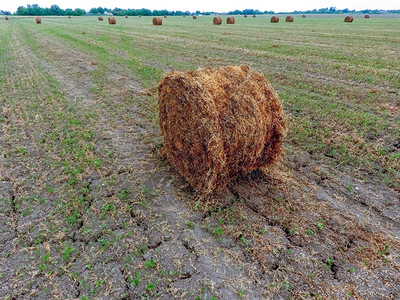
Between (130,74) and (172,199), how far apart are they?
28.3ft

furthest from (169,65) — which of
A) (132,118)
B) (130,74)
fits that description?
(132,118)

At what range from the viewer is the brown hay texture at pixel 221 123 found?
13.4ft

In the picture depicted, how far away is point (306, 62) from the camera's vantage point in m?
12.4

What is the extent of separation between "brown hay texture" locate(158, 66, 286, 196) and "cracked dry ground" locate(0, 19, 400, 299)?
40 cm

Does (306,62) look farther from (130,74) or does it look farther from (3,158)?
(3,158)

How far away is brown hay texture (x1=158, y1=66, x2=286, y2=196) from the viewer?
4078mm

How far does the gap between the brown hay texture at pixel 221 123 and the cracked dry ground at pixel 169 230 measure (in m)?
0.40

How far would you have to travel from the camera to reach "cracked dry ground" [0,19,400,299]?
3.02 metres

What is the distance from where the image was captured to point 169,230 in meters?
3.76

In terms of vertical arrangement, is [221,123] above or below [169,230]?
above

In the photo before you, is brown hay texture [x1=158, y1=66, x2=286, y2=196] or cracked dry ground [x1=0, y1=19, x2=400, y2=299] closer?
cracked dry ground [x1=0, y1=19, x2=400, y2=299]

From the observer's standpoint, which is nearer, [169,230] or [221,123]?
[169,230]

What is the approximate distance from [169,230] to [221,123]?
1.76 m

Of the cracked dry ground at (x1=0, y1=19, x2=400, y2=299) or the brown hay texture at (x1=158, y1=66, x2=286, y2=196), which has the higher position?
the brown hay texture at (x1=158, y1=66, x2=286, y2=196)
